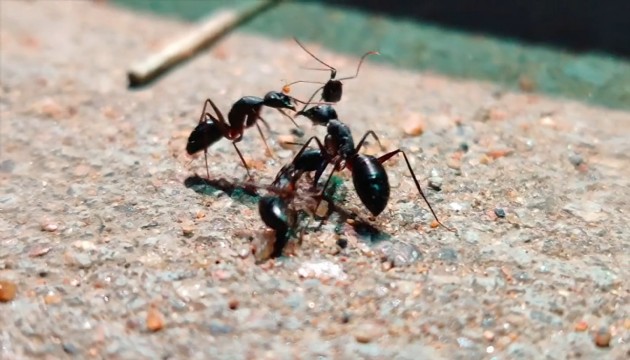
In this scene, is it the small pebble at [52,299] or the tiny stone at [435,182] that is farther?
the tiny stone at [435,182]

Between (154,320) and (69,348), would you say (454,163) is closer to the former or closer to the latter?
(154,320)

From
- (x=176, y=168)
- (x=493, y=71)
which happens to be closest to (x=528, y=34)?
(x=493, y=71)

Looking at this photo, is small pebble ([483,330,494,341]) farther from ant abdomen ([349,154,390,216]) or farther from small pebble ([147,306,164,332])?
small pebble ([147,306,164,332])

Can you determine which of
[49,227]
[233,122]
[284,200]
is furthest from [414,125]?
[49,227]

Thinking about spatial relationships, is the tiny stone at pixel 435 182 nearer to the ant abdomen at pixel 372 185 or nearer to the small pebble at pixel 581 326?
the ant abdomen at pixel 372 185

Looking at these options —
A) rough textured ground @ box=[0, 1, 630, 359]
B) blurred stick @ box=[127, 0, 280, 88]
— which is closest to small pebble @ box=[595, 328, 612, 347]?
rough textured ground @ box=[0, 1, 630, 359]

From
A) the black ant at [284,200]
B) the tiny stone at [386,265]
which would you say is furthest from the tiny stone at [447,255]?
the black ant at [284,200]

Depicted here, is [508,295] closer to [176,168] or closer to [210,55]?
[176,168]
